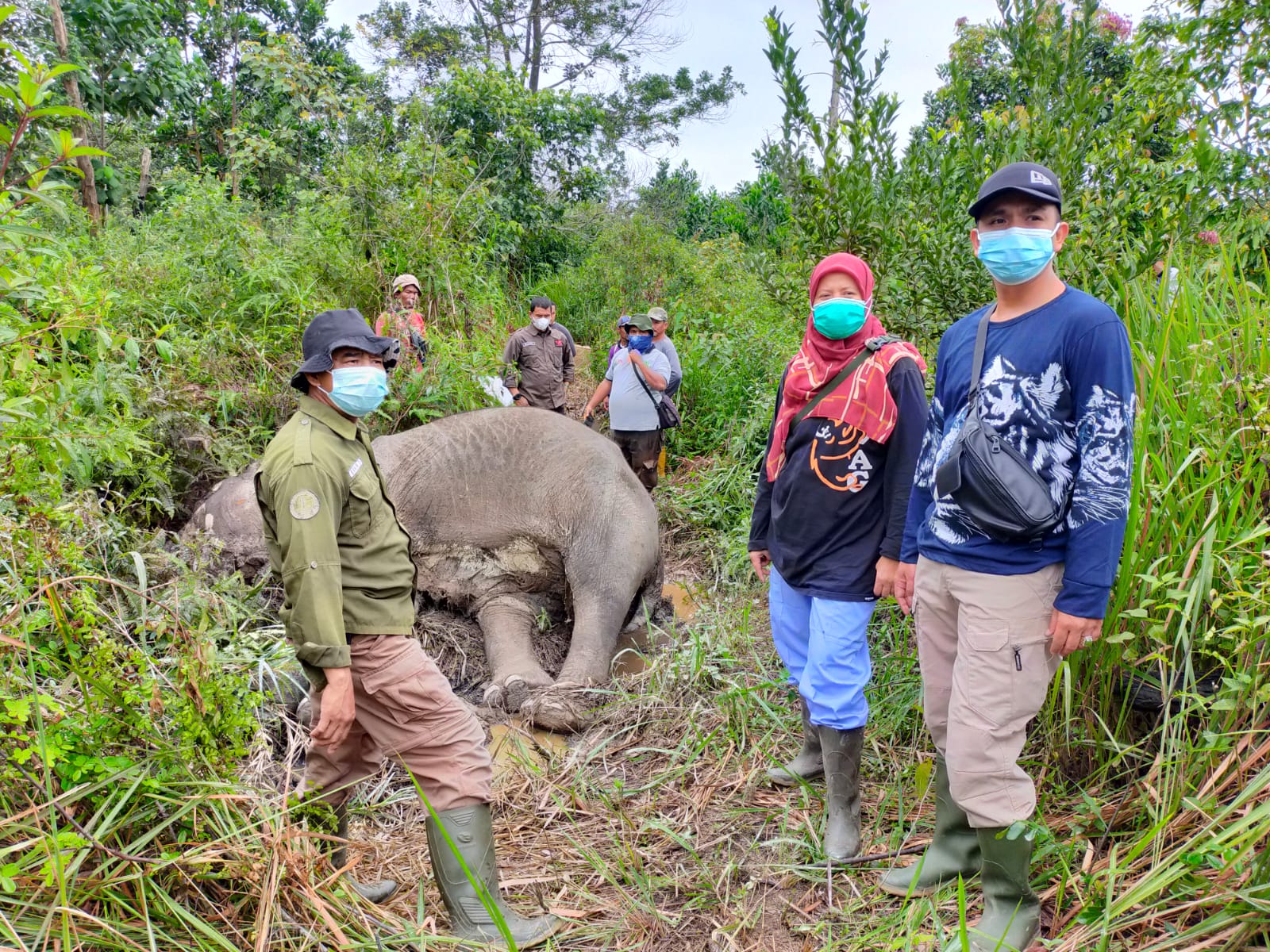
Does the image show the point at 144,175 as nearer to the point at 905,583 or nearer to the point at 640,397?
the point at 640,397

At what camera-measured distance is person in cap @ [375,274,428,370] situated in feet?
18.8

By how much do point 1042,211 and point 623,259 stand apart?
1017 cm

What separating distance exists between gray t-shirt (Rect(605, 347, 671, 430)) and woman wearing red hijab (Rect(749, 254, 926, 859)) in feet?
12.7

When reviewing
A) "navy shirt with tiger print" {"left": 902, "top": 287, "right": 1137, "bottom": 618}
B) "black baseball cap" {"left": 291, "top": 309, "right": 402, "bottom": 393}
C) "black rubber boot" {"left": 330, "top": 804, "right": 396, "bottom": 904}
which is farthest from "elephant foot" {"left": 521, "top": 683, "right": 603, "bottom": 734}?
"navy shirt with tiger print" {"left": 902, "top": 287, "right": 1137, "bottom": 618}

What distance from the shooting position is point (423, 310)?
22.6 ft

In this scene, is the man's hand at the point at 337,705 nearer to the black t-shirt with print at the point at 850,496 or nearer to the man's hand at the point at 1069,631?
the black t-shirt with print at the point at 850,496

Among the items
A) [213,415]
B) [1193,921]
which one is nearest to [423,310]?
[213,415]

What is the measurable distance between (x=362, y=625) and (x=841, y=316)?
1.64 meters

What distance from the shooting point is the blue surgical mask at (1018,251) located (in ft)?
6.79

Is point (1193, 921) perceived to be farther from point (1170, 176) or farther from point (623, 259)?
point (623, 259)

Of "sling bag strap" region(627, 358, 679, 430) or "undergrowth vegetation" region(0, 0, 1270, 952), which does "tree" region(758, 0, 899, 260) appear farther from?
"sling bag strap" region(627, 358, 679, 430)

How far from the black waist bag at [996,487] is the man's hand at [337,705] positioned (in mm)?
1571

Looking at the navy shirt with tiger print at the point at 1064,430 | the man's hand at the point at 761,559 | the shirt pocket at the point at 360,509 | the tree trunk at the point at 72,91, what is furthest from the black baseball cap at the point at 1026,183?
the tree trunk at the point at 72,91

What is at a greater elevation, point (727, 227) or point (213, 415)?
point (727, 227)
